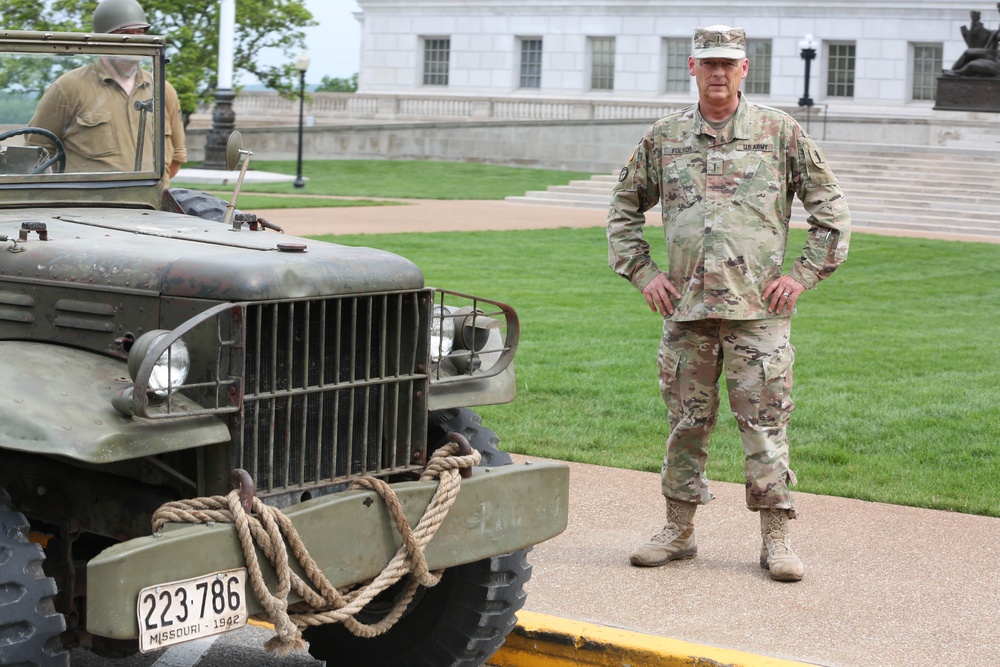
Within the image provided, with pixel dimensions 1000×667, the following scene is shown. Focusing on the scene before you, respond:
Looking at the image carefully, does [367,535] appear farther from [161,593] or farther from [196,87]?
[196,87]

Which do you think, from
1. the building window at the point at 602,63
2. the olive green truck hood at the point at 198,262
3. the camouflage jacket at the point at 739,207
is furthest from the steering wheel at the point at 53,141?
the building window at the point at 602,63

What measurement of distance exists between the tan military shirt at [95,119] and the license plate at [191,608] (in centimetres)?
231

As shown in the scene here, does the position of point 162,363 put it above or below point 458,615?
above

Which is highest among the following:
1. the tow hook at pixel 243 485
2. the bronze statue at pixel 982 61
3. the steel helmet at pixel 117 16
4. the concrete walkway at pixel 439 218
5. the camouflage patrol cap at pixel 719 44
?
the bronze statue at pixel 982 61

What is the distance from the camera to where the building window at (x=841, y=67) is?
47.8 m

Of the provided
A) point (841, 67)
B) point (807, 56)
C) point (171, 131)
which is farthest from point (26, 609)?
point (841, 67)

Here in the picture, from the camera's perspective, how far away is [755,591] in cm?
581

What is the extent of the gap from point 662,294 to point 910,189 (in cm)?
2469

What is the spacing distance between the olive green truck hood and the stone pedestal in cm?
3292

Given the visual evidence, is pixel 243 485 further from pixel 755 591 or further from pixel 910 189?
pixel 910 189

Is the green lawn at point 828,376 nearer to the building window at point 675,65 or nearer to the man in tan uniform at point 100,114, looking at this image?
the man in tan uniform at point 100,114

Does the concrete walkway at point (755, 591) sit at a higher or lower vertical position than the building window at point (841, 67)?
lower

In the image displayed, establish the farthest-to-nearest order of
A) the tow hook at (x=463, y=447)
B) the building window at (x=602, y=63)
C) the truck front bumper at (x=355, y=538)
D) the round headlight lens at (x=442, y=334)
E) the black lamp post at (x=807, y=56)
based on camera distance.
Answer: the building window at (x=602, y=63)
the black lamp post at (x=807, y=56)
the round headlight lens at (x=442, y=334)
the tow hook at (x=463, y=447)
the truck front bumper at (x=355, y=538)

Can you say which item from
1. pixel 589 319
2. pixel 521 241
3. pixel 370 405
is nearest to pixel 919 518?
pixel 370 405
